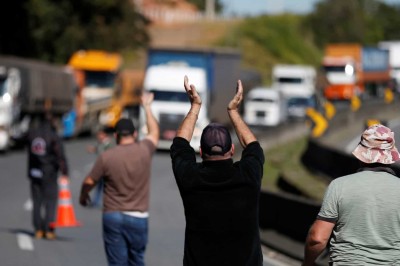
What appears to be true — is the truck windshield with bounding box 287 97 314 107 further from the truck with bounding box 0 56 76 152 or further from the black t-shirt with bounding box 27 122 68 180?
the black t-shirt with bounding box 27 122 68 180

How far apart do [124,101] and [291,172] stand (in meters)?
27.2

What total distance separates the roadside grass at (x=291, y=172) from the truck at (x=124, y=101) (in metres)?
9.28

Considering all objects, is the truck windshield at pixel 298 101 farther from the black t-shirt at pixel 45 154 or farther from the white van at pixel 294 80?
the black t-shirt at pixel 45 154

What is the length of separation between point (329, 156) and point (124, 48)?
45387 millimetres

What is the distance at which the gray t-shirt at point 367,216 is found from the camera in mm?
6441

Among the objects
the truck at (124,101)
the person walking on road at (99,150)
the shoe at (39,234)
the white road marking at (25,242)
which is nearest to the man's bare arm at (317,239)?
the white road marking at (25,242)

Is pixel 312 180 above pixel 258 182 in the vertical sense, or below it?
below

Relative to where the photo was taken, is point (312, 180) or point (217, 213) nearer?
point (217, 213)

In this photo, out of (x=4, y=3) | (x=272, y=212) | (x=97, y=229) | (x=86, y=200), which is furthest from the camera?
(x=4, y=3)

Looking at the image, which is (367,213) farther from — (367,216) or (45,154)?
(45,154)

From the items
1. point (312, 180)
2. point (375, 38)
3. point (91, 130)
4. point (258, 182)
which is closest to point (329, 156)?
point (312, 180)

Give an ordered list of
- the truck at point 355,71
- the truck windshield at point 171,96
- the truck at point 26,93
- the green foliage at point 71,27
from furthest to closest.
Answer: the truck at point 355,71
the green foliage at point 71,27
the truck windshield at point 171,96
the truck at point 26,93

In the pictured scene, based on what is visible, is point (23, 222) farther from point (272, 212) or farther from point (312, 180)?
point (312, 180)

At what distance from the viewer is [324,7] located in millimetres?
123875
